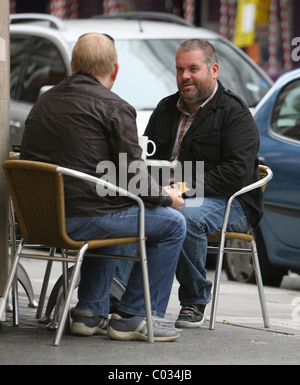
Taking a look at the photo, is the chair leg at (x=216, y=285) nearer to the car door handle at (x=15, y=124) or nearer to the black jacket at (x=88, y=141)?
the black jacket at (x=88, y=141)

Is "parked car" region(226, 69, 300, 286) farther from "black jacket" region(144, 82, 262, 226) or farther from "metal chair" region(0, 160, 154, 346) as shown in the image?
"metal chair" region(0, 160, 154, 346)

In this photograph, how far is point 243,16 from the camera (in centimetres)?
1794

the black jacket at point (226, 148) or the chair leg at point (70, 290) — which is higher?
the black jacket at point (226, 148)

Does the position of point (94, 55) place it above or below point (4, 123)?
above

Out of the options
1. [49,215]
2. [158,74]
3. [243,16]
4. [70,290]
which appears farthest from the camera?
[243,16]

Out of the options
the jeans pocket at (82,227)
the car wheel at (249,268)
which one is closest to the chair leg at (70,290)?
the jeans pocket at (82,227)

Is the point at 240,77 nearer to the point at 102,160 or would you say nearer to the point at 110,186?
the point at 102,160

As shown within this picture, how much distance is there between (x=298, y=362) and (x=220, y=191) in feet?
4.90

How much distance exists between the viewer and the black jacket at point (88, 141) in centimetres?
557

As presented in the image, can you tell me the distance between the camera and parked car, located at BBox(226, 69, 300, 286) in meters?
8.75

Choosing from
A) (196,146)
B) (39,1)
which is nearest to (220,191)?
(196,146)

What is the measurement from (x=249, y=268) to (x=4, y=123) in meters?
3.73

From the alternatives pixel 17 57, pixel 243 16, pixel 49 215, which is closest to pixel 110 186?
pixel 49 215

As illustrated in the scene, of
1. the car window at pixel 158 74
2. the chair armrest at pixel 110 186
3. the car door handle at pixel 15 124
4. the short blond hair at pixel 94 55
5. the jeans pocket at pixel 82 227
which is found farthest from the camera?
the car door handle at pixel 15 124
